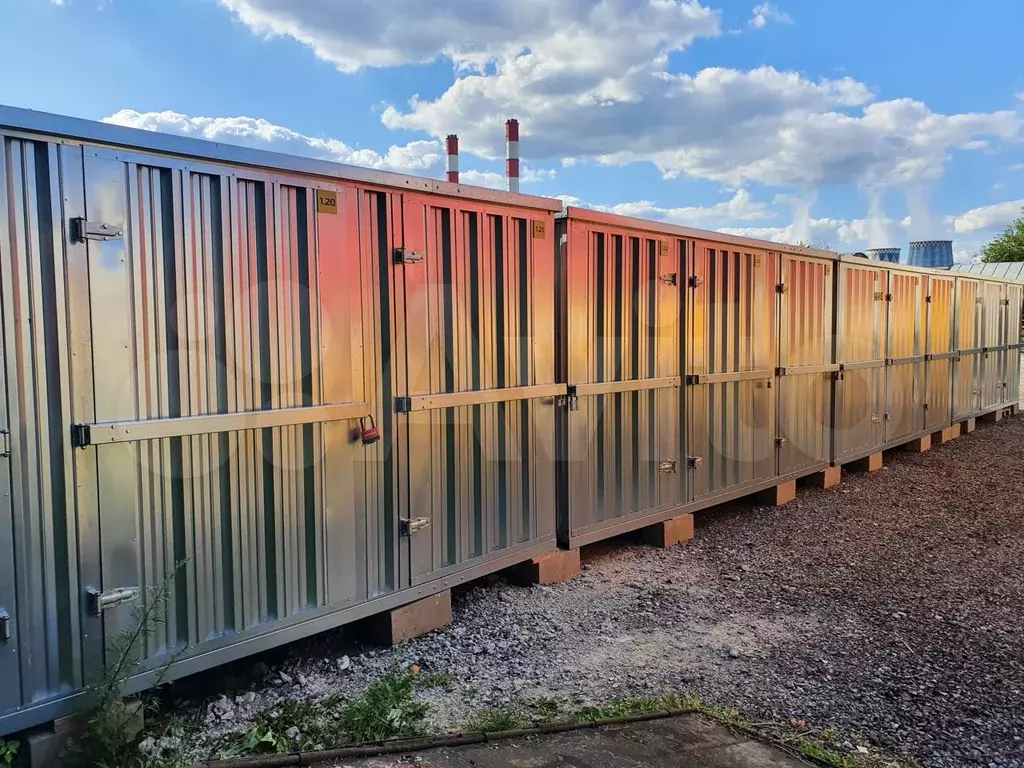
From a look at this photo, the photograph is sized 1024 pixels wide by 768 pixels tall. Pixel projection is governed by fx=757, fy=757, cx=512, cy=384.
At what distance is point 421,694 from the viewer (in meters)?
3.39

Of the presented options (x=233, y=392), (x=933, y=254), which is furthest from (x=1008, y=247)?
(x=233, y=392)

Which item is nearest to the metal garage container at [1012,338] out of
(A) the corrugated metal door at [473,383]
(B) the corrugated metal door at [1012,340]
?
(B) the corrugated metal door at [1012,340]

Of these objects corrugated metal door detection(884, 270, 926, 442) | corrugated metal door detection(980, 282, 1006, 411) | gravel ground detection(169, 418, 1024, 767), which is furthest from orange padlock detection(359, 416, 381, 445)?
corrugated metal door detection(980, 282, 1006, 411)

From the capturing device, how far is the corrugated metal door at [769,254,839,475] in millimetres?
7074

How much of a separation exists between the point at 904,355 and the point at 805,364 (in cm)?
299

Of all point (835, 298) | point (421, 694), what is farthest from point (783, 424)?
point (421, 694)

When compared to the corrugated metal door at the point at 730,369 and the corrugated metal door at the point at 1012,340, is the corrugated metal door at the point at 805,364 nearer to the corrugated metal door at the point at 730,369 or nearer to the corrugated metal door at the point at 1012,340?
the corrugated metal door at the point at 730,369

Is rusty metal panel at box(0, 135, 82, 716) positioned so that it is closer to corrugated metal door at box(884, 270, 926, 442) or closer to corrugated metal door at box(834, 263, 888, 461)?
corrugated metal door at box(834, 263, 888, 461)

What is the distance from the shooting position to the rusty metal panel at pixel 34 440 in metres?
2.57

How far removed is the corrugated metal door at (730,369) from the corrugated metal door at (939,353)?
4626mm

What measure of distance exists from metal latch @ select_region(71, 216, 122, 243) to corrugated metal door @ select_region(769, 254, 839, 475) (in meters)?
5.53

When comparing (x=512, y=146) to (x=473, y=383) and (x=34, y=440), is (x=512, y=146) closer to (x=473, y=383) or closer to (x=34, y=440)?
(x=473, y=383)

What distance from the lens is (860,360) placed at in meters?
8.49

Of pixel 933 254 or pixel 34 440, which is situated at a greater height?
pixel 933 254
